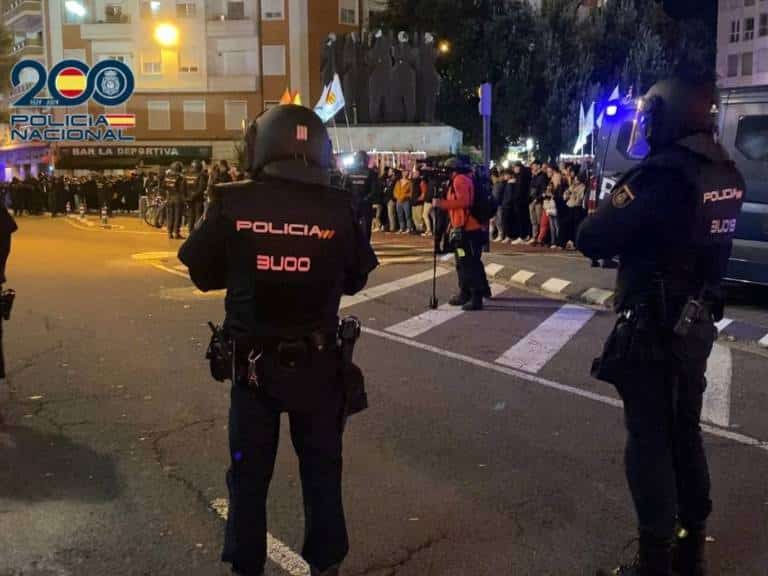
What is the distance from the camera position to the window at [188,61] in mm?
47938

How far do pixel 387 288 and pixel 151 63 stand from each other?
131 ft

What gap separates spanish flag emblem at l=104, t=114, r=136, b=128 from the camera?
144ft

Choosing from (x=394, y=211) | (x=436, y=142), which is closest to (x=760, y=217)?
(x=394, y=211)

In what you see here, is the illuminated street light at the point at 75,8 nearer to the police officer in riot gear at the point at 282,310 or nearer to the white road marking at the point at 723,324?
the white road marking at the point at 723,324

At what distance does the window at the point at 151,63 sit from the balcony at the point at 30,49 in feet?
39.4

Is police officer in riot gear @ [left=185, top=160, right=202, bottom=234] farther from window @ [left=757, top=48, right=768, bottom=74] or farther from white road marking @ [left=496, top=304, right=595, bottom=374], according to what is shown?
window @ [left=757, top=48, right=768, bottom=74]

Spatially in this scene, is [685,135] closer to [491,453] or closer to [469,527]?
[469,527]

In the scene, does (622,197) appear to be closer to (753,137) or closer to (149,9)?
(753,137)

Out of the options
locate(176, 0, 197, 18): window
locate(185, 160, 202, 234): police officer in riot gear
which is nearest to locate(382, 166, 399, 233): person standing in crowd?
locate(185, 160, 202, 234): police officer in riot gear

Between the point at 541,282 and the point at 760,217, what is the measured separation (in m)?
3.16

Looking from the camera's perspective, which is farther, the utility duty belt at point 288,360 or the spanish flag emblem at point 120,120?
the spanish flag emblem at point 120,120

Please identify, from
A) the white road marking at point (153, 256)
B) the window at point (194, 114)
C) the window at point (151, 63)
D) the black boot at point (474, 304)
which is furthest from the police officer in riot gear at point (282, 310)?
the window at point (151, 63)

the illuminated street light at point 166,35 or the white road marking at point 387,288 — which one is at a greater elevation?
the illuminated street light at point 166,35

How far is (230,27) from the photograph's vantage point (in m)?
47.7
